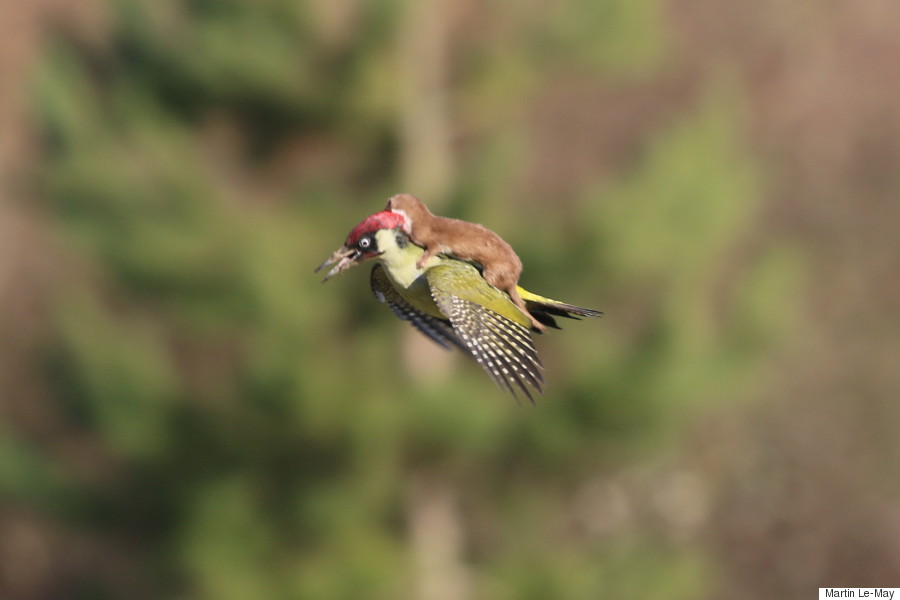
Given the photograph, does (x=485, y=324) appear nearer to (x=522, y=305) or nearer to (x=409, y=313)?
(x=522, y=305)

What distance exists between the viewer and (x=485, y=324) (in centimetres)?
318

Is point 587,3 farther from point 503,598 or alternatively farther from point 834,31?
point 834,31

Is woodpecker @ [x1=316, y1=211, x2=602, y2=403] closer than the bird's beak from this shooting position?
No

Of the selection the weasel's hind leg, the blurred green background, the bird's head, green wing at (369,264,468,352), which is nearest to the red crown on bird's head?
Result: the bird's head

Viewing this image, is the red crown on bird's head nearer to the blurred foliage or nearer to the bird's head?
the bird's head

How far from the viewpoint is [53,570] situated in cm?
1939

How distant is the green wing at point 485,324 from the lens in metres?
3.06

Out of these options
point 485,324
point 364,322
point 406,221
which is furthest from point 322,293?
point 406,221

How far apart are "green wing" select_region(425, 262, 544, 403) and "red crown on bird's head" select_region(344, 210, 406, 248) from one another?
0.16m

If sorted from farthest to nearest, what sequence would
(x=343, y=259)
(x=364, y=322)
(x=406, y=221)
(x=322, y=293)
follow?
(x=364, y=322), (x=322, y=293), (x=406, y=221), (x=343, y=259)

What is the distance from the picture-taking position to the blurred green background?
1347 cm

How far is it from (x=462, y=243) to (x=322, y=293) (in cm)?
1089

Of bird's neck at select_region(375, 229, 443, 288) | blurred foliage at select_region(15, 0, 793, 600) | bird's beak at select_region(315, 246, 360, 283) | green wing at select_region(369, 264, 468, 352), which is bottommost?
bird's beak at select_region(315, 246, 360, 283)

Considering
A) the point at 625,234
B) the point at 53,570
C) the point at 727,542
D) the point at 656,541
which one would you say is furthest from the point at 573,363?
the point at 53,570
